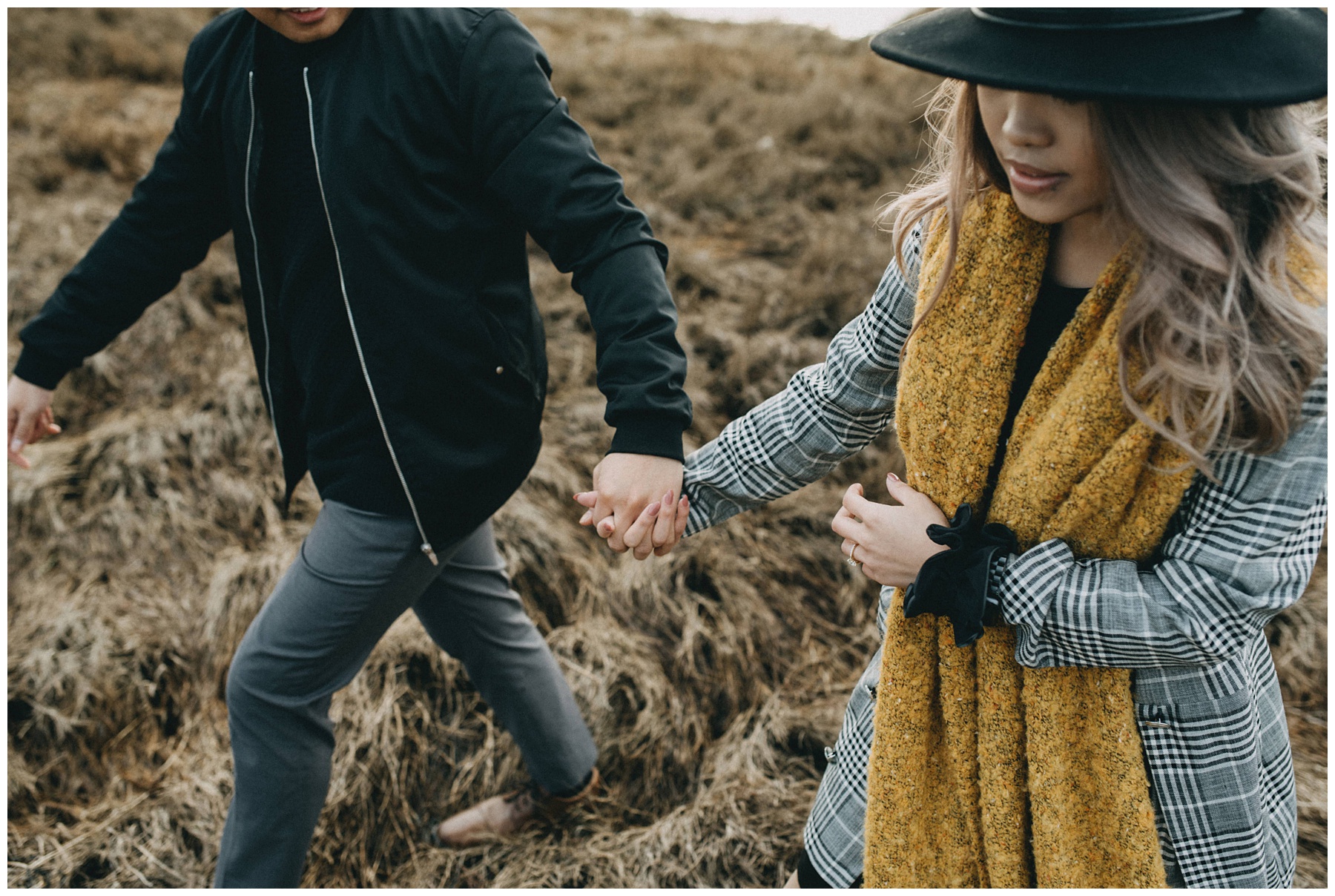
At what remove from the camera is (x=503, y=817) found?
2301mm

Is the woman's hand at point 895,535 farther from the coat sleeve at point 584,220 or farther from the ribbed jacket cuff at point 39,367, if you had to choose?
the ribbed jacket cuff at point 39,367

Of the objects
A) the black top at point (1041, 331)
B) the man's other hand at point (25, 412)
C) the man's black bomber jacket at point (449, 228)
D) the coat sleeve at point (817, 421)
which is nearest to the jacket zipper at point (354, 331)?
the man's black bomber jacket at point (449, 228)

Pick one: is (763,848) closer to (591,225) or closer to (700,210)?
(591,225)

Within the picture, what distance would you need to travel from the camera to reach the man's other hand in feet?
6.03

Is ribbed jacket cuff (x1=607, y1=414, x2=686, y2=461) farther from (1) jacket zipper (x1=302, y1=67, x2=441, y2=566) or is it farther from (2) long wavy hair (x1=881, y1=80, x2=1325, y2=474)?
(2) long wavy hair (x1=881, y1=80, x2=1325, y2=474)

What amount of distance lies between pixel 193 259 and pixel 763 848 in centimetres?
179

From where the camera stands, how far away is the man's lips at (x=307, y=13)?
4.66ft

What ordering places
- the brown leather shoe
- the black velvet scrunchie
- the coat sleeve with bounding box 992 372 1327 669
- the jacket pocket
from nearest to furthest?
the coat sleeve with bounding box 992 372 1327 669
the black velvet scrunchie
the jacket pocket
the brown leather shoe

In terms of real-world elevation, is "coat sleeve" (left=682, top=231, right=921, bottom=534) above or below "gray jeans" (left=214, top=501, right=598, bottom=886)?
above

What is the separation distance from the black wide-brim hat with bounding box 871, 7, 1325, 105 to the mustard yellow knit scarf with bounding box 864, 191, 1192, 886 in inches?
8.2

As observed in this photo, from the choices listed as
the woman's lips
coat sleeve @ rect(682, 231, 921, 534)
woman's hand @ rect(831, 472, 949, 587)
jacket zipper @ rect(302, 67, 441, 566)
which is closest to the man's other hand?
jacket zipper @ rect(302, 67, 441, 566)

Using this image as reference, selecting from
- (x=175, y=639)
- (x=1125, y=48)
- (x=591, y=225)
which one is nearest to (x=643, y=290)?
(x=591, y=225)

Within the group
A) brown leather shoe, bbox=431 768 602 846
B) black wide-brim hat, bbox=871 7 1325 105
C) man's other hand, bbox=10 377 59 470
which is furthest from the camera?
brown leather shoe, bbox=431 768 602 846

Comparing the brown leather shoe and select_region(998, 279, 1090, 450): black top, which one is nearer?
select_region(998, 279, 1090, 450): black top
